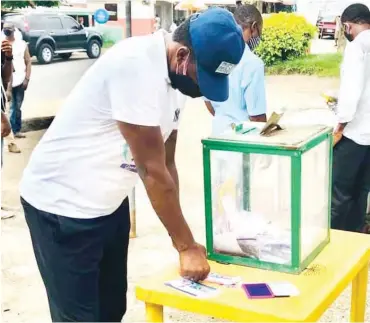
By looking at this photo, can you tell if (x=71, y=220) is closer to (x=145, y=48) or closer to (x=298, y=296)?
(x=145, y=48)

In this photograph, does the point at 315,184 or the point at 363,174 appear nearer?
the point at 315,184

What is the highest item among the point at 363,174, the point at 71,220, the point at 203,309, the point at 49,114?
the point at 71,220

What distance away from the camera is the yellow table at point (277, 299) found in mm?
1542

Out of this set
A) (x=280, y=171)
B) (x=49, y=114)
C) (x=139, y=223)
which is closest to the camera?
(x=280, y=171)

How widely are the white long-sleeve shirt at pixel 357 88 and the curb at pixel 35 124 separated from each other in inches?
218

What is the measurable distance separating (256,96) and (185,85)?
167 cm

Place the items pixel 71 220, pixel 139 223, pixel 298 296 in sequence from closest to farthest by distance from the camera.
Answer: pixel 298 296 → pixel 71 220 → pixel 139 223

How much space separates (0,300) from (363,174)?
2071mm

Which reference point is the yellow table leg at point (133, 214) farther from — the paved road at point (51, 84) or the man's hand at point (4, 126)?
the paved road at point (51, 84)

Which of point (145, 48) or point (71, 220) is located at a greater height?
point (145, 48)

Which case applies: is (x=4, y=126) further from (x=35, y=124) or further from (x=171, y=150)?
(x=35, y=124)

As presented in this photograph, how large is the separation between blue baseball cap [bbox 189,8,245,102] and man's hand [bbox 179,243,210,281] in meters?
0.44

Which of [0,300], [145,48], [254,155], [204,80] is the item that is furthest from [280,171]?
[0,300]

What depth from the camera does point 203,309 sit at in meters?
1.60
